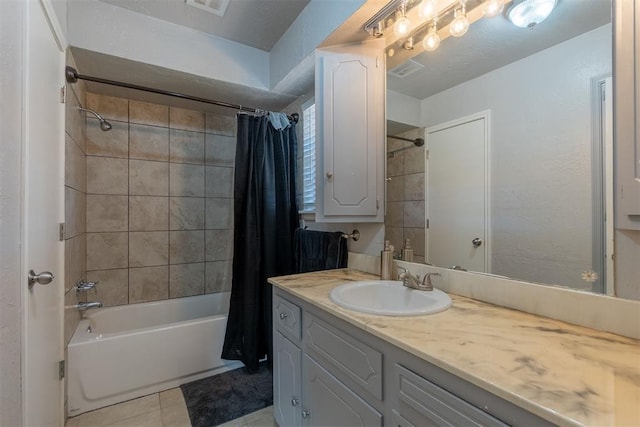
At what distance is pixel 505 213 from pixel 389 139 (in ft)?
2.28

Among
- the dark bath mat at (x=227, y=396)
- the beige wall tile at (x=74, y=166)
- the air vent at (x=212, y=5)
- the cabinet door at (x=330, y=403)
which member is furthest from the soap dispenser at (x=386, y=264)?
the beige wall tile at (x=74, y=166)

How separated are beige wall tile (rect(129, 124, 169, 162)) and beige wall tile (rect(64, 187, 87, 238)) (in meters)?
0.52

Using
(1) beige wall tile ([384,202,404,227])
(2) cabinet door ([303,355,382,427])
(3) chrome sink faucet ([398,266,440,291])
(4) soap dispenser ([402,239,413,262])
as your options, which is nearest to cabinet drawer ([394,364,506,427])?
(2) cabinet door ([303,355,382,427])

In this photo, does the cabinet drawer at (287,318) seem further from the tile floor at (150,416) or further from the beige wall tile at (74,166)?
the beige wall tile at (74,166)

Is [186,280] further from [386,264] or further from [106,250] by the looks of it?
[386,264]

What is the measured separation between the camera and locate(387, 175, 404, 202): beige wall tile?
59.4 inches

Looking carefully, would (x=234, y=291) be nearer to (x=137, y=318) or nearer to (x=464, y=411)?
(x=137, y=318)

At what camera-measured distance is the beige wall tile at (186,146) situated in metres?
2.53

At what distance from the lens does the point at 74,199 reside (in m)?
1.83

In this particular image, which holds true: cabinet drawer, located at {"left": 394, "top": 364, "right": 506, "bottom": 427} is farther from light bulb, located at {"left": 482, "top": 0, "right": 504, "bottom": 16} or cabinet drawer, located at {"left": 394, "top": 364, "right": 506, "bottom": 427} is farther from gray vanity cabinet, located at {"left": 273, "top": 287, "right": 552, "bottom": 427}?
light bulb, located at {"left": 482, "top": 0, "right": 504, "bottom": 16}

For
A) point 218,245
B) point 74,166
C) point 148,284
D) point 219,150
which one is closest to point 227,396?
point 148,284

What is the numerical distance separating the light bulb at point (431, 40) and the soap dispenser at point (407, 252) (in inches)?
36.8

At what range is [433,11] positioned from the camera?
49.8 inches

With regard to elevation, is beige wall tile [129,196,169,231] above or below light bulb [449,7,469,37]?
below
